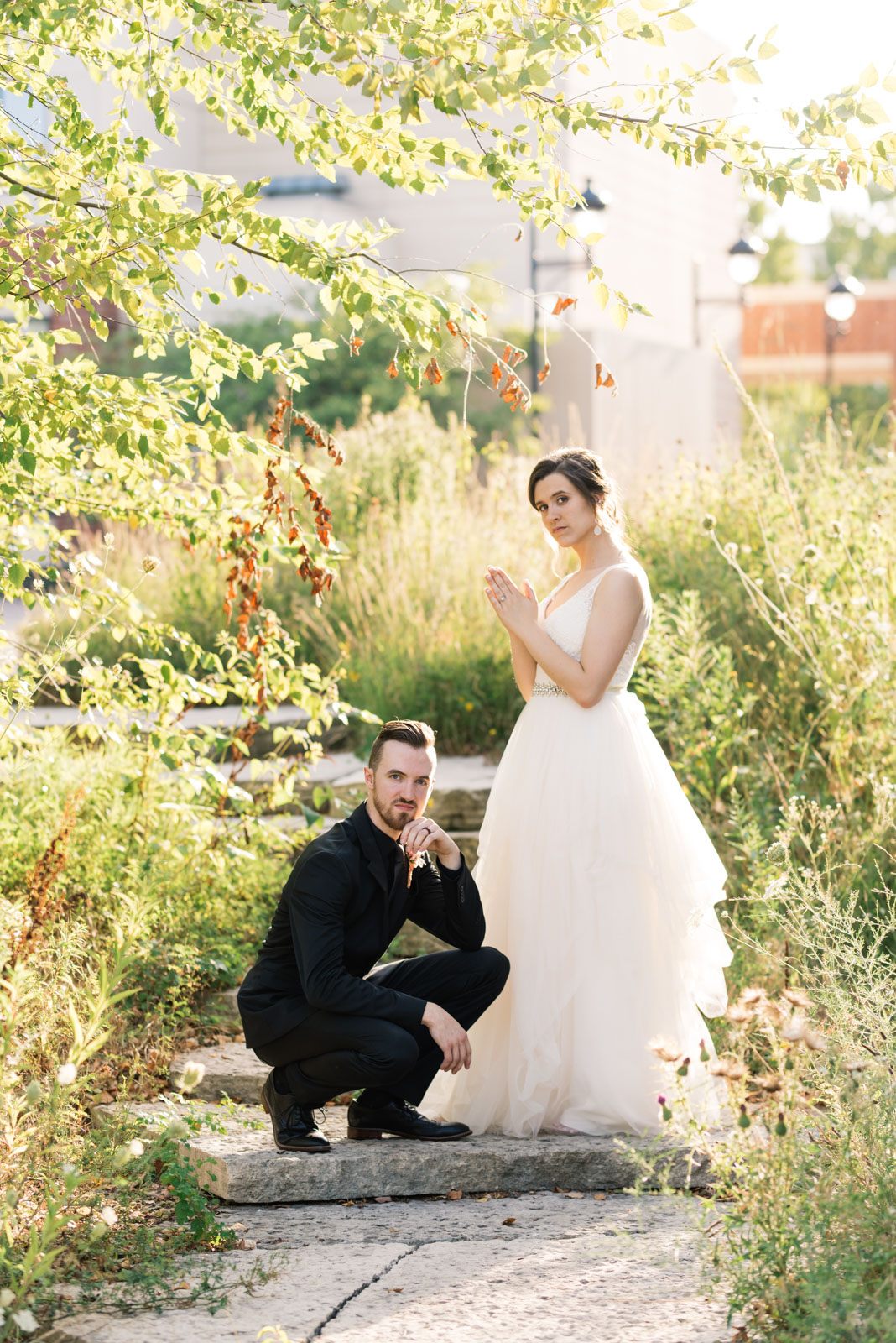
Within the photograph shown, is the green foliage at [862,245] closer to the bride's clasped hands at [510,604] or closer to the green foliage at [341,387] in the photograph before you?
the green foliage at [341,387]

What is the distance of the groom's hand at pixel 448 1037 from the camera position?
11.5 feet

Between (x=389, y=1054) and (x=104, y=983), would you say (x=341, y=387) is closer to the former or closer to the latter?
(x=389, y=1054)

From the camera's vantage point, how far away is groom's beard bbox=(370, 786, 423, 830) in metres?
3.64

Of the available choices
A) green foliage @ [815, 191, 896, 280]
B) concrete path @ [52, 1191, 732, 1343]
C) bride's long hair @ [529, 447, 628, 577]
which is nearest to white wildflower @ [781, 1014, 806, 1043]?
concrete path @ [52, 1191, 732, 1343]

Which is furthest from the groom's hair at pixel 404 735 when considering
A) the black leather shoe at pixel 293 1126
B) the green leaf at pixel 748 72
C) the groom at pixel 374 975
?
the green leaf at pixel 748 72

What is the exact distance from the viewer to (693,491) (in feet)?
23.4

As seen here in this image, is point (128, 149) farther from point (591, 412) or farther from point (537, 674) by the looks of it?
point (591, 412)

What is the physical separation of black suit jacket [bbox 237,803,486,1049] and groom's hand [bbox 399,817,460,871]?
58 millimetres

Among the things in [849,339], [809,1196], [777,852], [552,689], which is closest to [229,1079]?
[552,689]

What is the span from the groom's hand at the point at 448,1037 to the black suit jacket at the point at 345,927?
0.11 ft

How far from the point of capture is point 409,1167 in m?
3.49

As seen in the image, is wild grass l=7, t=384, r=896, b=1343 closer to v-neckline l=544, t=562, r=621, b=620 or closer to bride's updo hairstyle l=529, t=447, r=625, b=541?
v-neckline l=544, t=562, r=621, b=620

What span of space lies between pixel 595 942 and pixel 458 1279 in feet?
3.91

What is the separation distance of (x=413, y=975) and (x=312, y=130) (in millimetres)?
2301
